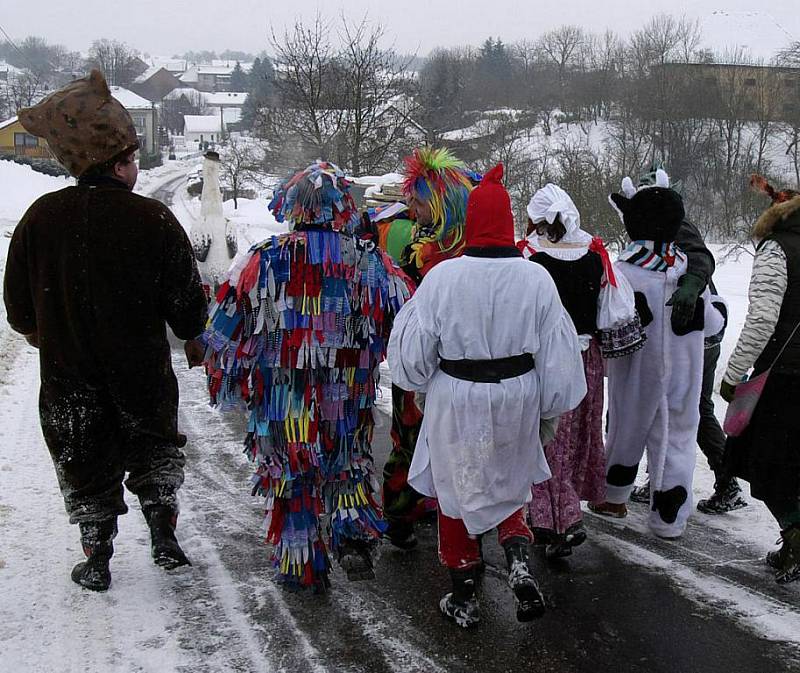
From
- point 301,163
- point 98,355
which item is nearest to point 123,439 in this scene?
point 98,355

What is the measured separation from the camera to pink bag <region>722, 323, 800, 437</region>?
4188mm

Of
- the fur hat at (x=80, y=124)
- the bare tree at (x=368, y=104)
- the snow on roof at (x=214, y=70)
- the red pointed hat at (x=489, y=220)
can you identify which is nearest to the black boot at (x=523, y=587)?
the red pointed hat at (x=489, y=220)

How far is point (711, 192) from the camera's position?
40750 mm

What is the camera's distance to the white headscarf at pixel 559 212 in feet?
14.0

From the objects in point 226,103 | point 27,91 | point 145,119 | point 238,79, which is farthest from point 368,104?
point 238,79

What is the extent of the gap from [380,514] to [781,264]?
2271mm

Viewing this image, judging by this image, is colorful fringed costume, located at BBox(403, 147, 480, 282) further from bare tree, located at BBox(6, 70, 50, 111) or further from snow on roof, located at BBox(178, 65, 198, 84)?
snow on roof, located at BBox(178, 65, 198, 84)

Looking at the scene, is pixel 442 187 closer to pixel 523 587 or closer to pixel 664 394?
pixel 664 394

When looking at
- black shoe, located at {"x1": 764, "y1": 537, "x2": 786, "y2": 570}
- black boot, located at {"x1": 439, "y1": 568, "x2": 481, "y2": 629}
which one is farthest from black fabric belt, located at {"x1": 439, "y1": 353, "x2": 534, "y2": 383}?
black shoe, located at {"x1": 764, "y1": 537, "x2": 786, "y2": 570}

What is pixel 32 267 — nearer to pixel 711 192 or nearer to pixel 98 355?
pixel 98 355

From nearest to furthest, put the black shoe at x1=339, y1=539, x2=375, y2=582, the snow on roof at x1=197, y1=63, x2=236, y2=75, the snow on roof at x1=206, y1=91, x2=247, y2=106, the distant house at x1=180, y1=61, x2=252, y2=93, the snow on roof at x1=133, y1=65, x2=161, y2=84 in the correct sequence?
the black shoe at x1=339, y1=539, x2=375, y2=582 → the snow on roof at x1=206, y1=91, x2=247, y2=106 → the snow on roof at x1=133, y1=65, x2=161, y2=84 → the distant house at x1=180, y1=61, x2=252, y2=93 → the snow on roof at x1=197, y1=63, x2=236, y2=75

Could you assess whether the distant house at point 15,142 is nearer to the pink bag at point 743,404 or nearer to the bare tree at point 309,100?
the bare tree at point 309,100

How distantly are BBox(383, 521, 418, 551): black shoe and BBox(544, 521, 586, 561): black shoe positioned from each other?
744mm

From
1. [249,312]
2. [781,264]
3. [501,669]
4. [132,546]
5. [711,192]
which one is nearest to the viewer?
[501,669]
